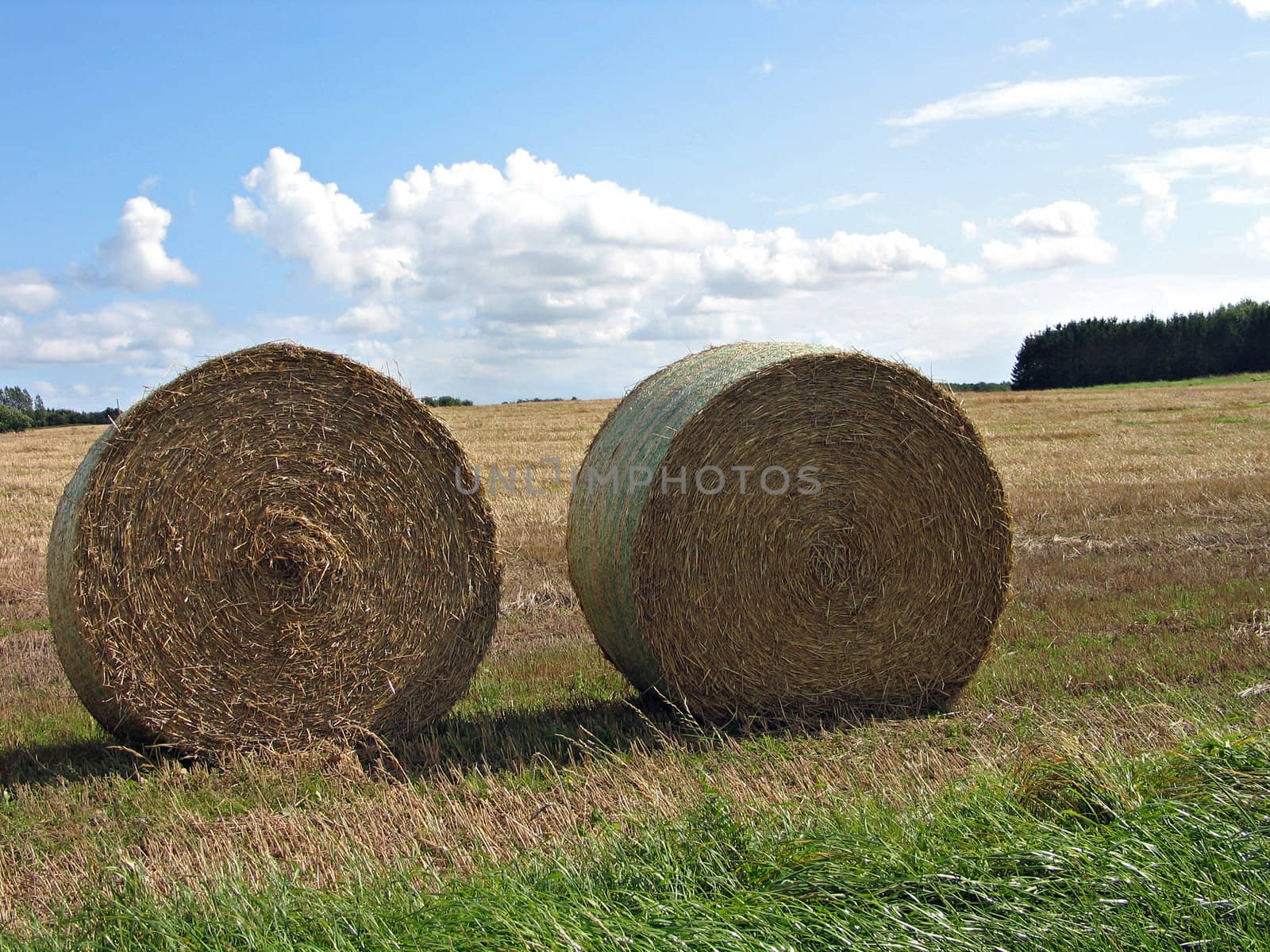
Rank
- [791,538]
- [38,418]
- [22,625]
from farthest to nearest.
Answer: [38,418] < [22,625] < [791,538]

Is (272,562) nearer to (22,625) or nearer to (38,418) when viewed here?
(22,625)

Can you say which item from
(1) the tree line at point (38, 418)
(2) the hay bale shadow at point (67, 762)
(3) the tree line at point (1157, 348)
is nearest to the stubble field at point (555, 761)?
(2) the hay bale shadow at point (67, 762)

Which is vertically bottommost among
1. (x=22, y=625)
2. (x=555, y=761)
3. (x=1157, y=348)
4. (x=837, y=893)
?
(x=555, y=761)

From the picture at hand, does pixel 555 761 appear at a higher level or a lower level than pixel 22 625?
lower

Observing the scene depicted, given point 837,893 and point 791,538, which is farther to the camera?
point 791,538

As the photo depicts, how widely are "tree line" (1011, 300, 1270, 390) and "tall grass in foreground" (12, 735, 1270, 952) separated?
196ft

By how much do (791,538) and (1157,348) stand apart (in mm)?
59892

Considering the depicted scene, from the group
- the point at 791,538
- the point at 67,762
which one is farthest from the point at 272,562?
the point at 791,538

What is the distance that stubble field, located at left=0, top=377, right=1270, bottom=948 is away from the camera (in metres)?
3.91

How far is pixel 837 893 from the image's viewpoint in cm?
332

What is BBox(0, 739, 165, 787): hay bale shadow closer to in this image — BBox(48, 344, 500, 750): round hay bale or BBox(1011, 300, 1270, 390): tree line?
BBox(48, 344, 500, 750): round hay bale

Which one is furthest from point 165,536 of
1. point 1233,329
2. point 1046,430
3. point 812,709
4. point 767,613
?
point 1233,329

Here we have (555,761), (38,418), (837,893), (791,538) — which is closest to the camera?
(837,893)

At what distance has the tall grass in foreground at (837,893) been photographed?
10.0 feet
